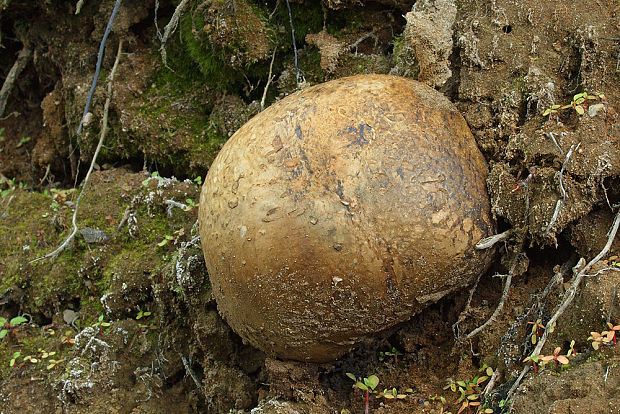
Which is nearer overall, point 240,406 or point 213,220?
point 213,220

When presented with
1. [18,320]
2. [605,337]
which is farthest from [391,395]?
[18,320]

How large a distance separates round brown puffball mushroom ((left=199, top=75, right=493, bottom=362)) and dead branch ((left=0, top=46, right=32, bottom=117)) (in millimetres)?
3285

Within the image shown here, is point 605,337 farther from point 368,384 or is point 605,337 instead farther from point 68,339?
point 68,339

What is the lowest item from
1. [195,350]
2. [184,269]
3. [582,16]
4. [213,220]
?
[195,350]

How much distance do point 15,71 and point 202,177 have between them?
7.24ft

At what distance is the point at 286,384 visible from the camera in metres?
2.69

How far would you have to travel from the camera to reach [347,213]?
7.54 ft

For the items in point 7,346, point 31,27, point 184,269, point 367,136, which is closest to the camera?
point 367,136

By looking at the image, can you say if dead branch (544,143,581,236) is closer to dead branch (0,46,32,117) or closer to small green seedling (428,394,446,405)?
small green seedling (428,394,446,405)

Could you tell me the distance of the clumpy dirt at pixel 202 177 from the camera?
7.75 feet

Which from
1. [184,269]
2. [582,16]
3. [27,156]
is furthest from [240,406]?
[27,156]

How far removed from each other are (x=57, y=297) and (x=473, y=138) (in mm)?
2902

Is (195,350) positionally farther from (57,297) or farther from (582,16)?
(582,16)

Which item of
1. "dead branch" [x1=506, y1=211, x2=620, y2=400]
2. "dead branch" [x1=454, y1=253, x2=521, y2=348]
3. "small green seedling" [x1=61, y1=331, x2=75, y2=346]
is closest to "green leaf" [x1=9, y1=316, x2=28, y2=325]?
"small green seedling" [x1=61, y1=331, x2=75, y2=346]
